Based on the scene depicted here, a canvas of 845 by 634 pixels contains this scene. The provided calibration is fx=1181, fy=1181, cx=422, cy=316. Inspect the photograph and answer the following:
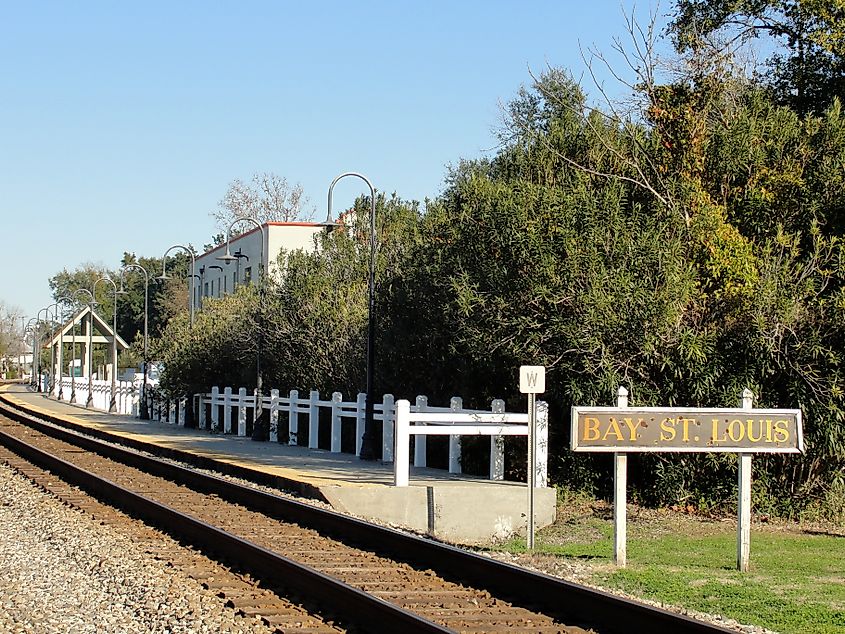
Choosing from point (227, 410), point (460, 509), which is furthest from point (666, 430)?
point (227, 410)

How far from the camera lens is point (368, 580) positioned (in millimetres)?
11000

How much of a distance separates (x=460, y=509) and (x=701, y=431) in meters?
4.79

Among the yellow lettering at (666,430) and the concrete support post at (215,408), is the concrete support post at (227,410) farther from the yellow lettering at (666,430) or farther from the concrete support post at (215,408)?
the yellow lettering at (666,430)

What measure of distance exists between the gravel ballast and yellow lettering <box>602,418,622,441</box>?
178 inches

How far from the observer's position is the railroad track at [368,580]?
8867mm

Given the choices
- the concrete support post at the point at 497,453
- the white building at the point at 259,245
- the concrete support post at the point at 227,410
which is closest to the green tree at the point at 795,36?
the concrete support post at the point at 497,453

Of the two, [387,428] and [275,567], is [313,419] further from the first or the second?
[275,567]

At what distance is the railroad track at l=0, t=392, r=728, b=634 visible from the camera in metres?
8.87

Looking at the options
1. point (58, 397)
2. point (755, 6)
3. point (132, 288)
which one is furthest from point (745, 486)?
point (132, 288)

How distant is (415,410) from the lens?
20.3 m

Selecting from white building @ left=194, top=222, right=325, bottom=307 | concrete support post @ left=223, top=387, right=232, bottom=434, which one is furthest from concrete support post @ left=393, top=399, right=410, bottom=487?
white building @ left=194, top=222, right=325, bottom=307

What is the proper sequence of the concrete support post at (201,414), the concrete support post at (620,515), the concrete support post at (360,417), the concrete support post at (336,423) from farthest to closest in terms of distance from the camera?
the concrete support post at (201,414) → the concrete support post at (336,423) → the concrete support post at (360,417) → the concrete support post at (620,515)

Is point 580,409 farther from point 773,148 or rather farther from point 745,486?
point 773,148

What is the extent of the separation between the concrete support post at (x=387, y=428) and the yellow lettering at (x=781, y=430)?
1188cm
